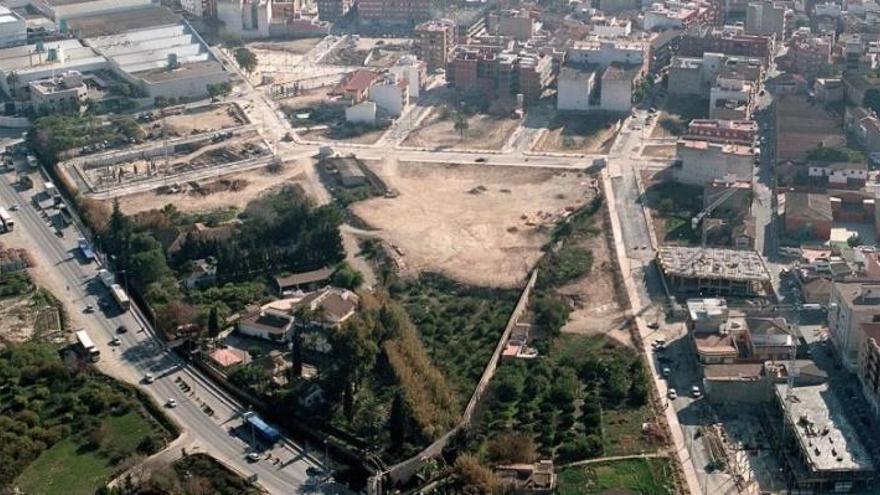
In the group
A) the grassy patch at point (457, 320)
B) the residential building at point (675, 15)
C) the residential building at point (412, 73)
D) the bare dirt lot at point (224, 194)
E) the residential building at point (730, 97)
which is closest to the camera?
the grassy patch at point (457, 320)

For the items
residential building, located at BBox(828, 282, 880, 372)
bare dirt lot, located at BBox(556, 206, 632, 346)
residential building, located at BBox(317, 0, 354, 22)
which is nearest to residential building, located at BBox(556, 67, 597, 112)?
bare dirt lot, located at BBox(556, 206, 632, 346)

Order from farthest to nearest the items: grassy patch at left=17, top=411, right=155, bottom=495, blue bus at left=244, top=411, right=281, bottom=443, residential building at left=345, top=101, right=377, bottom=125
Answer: residential building at left=345, top=101, right=377, bottom=125 < blue bus at left=244, top=411, right=281, bottom=443 < grassy patch at left=17, top=411, right=155, bottom=495

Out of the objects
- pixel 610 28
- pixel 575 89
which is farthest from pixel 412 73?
pixel 610 28

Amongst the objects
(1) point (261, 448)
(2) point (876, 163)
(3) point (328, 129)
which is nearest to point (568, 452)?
(1) point (261, 448)

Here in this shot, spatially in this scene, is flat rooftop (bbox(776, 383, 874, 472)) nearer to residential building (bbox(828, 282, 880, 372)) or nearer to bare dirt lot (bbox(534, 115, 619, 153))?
residential building (bbox(828, 282, 880, 372))

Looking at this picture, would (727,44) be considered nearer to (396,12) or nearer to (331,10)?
(396,12)

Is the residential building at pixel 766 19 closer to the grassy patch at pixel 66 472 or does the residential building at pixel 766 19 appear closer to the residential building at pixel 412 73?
the residential building at pixel 412 73

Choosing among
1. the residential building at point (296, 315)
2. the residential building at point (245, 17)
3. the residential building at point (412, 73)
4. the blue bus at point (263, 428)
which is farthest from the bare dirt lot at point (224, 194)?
the residential building at point (245, 17)
